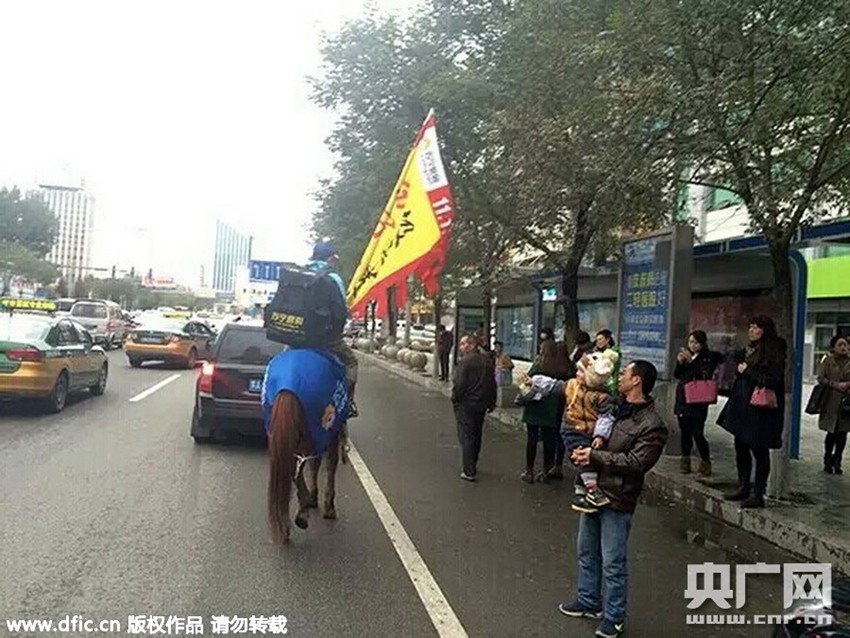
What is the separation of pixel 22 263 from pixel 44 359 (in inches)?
1825

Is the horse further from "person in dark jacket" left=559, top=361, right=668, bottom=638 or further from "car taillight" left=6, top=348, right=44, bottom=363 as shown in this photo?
"car taillight" left=6, top=348, right=44, bottom=363

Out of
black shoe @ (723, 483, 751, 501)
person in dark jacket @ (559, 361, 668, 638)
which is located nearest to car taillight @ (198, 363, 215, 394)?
black shoe @ (723, 483, 751, 501)

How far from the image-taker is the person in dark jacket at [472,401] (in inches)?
375

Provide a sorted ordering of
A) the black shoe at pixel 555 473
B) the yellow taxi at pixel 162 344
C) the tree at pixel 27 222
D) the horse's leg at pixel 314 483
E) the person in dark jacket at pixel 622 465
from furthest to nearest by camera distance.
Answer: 1. the tree at pixel 27 222
2. the yellow taxi at pixel 162 344
3. the black shoe at pixel 555 473
4. the horse's leg at pixel 314 483
5. the person in dark jacket at pixel 622 465

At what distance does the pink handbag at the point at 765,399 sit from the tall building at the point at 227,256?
266 ft

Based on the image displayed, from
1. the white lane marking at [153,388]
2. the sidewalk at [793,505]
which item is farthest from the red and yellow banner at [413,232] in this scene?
the white lane marking at [153,388]

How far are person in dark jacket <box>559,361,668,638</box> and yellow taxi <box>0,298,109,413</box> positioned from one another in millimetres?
9991

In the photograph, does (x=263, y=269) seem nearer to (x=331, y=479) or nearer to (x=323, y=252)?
(x=331, y=479)

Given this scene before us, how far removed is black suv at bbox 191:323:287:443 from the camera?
33.7 ft

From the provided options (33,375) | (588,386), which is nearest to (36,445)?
(33,375)

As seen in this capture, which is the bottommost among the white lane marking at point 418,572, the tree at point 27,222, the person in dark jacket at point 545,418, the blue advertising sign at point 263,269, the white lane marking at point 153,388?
the white lane marking at point 418,572

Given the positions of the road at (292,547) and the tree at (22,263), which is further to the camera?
the tree at (22,263)

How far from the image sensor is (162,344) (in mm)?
23750

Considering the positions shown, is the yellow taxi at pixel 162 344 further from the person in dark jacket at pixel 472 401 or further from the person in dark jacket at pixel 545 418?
the person in dark jacket at pixel 545 418
